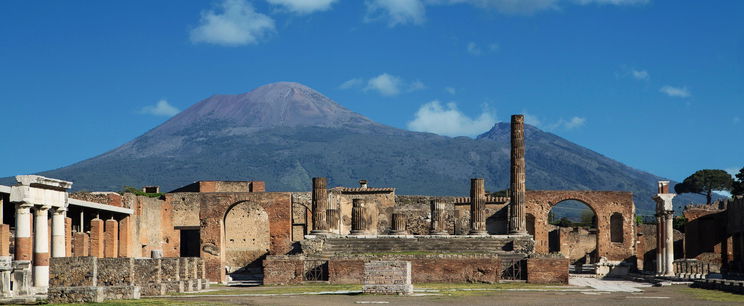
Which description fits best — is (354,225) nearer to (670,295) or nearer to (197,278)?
(197,278)

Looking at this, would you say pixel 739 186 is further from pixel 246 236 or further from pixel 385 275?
pixel 385 275

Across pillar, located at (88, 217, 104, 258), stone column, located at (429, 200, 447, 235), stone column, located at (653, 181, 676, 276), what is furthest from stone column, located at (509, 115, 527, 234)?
pillar, located at (88, 217, 104, 258)

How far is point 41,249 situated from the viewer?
34469 millimetres

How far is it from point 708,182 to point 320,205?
95.9 meters

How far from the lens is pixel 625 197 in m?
69.1

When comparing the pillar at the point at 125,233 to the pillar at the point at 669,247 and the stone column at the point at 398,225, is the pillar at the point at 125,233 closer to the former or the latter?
the stone column at the point at 398,225

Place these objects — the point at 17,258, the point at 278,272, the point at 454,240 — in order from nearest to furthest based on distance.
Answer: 1. the point at 17,258
2. the point at 278,272
3. the point at 454,240

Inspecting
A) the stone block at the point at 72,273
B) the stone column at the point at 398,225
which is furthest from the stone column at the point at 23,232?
the stone column at the point at 398,225

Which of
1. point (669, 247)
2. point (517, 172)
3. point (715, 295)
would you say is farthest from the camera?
point (517, 172)

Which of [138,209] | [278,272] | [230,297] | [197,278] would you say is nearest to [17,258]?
[230,297]

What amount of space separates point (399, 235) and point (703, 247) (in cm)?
2110

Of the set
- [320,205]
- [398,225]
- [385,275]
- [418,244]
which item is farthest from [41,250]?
[398,225]

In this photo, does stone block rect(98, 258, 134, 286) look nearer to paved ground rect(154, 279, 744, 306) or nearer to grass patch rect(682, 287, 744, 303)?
paved ground rect(154, 279, 744, 306)

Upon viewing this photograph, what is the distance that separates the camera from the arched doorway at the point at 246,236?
69000 mm
